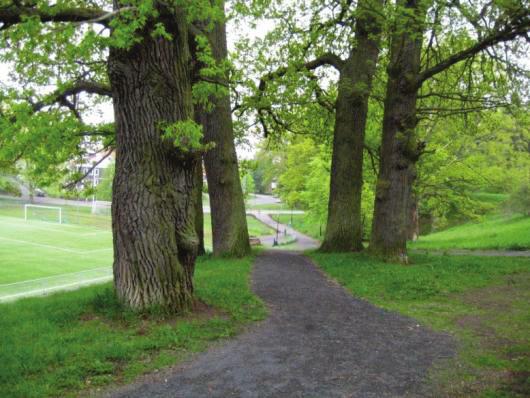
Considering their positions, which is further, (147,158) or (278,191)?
(278,191)

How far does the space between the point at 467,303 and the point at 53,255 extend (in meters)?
30.1

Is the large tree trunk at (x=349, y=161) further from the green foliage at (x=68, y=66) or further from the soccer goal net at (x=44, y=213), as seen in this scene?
the soccer goal net at (x=44, y=213)

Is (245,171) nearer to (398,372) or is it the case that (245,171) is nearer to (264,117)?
(264,117)

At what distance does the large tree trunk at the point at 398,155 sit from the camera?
11.5 m

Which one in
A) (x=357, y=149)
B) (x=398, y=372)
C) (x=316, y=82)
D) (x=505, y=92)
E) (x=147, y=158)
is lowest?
(x=398, y=372)

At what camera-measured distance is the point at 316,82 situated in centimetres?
1377

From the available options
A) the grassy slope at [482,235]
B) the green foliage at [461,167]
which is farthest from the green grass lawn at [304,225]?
the green foliage at [461,167]

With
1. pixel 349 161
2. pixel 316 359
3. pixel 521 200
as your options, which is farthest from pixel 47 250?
pixel 316 359

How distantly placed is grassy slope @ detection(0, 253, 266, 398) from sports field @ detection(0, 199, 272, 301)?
873cm

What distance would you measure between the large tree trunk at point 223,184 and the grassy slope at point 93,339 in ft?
19.0

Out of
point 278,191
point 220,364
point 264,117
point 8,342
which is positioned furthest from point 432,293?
point 278,191

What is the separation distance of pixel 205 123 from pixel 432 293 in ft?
26.5

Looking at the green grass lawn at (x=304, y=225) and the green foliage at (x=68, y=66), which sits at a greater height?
the green foliage at (x=68, y=66)

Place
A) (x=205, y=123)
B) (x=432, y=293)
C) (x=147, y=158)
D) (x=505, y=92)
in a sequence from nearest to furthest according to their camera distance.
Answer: (x=147, y=158), (x=432, y=293), (x=505, y=92), (x=205, y=123)
